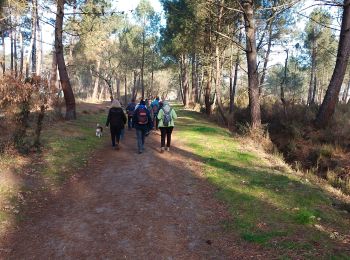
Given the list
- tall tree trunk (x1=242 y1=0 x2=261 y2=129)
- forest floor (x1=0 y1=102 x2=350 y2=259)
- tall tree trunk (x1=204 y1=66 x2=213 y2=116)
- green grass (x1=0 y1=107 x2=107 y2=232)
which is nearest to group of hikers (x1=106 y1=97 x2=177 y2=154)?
green grass (x1=0 y1=107 x2=107 y2=232)

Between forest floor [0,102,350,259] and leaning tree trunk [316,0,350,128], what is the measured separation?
17.4 ft

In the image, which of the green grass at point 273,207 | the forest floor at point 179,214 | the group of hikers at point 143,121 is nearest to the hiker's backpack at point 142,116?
the group of hikers at point 143,121

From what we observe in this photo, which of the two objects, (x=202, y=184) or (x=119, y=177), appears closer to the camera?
Result: (x=202, y=184)

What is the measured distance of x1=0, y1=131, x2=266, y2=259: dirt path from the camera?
543cm

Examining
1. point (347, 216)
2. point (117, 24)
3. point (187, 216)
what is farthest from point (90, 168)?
point (117, 24)

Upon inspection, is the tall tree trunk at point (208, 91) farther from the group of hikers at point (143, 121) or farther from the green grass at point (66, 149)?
the group of hikers at point (143, 121)

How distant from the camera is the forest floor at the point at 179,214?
5.43 m

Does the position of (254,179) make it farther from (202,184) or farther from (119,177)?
(119,177)

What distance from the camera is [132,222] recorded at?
6.53 meters

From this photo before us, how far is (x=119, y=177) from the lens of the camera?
963 cm

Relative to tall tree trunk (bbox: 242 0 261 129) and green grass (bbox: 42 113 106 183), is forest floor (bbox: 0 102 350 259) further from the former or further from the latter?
tall tree trunk (bbox: 242 0 261 129)

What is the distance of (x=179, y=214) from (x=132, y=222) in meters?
0.99

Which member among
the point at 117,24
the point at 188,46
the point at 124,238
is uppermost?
the point at 117,24

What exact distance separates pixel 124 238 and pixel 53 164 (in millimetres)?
4823
